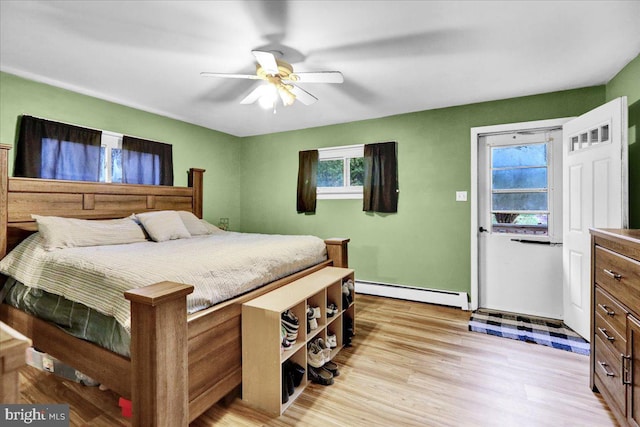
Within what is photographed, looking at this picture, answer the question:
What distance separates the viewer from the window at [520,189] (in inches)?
127

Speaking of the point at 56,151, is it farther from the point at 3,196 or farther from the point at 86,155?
the point at 3,196

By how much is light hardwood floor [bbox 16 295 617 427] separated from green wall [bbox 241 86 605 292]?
1218mm

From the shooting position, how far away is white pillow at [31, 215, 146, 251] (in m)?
2.40

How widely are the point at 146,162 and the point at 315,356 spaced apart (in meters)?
3.08

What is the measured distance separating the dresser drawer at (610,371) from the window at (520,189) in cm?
166

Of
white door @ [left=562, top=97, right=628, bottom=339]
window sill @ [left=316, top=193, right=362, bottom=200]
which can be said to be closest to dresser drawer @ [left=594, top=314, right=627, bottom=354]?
white door @ [left=562, top=97, right=628, bottom=339]

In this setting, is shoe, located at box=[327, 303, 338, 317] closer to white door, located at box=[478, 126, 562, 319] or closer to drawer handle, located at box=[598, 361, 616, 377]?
drawer handle, located at box=[598, 361, 616, 377]

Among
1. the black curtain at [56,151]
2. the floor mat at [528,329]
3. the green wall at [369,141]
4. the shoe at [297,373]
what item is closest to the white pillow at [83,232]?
the black curtain at [56,151]

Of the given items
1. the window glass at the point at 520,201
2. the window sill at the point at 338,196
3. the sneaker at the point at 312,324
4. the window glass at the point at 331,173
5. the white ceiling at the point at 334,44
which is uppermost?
the white ceiling at the point at 334,44

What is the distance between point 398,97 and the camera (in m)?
3.30

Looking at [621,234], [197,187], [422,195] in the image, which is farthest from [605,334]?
[197,187]

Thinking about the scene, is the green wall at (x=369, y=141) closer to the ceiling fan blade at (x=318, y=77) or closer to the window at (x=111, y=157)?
the window at (x=111, y=157)

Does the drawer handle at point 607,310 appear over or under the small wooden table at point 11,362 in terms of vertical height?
under

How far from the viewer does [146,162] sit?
12.2 feet
